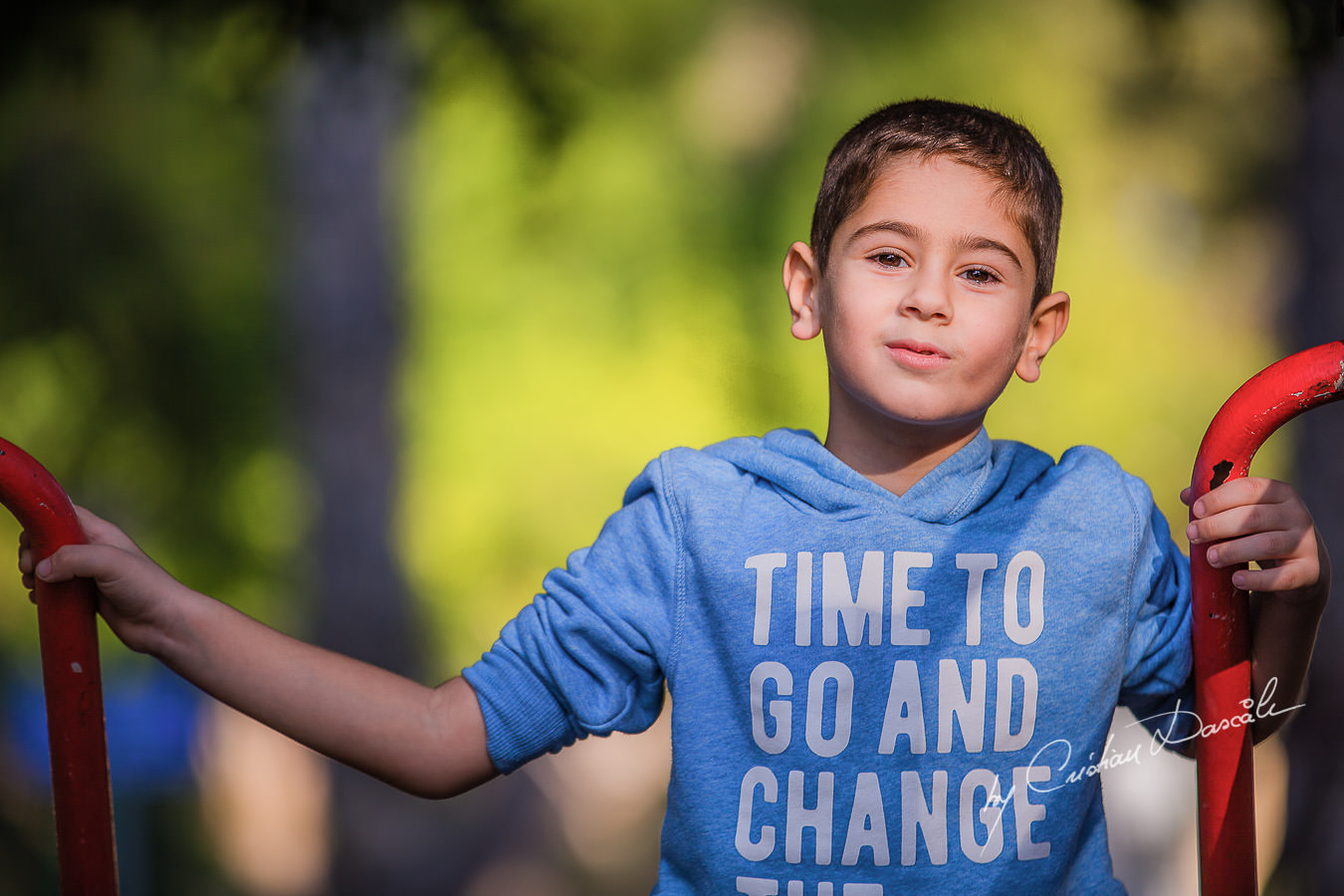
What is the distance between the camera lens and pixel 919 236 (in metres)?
1.36

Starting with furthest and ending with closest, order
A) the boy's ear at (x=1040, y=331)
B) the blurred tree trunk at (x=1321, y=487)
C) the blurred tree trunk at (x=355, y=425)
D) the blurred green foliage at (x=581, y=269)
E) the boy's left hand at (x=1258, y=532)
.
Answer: the blurred green foliage at (x=581, y=269) → the blurred tree trunk at (x=355, y=425) → the blurred tree trunk at (x=1321, y=487) → the boy's ear at (x=1040, y=331) → the boy's left hand at (x=1258, y=532)

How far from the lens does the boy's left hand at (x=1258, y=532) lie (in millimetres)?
1235

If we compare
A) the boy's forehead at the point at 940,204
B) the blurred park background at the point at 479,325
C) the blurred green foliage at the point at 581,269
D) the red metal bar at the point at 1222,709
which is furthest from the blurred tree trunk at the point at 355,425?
the red metal bar at the point at 1222,709

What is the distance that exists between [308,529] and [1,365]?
4.06 ft

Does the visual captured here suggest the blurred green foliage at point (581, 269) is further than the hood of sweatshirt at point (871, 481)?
Yes

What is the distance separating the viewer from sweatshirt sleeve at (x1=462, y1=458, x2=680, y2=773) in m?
1.35

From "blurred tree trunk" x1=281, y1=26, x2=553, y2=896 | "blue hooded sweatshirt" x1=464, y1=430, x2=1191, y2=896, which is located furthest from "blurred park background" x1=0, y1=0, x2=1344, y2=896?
"blue hooded sweatshirt" x1=464, y1=430, x2=1191, y2=896

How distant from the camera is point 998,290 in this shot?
1.37 m

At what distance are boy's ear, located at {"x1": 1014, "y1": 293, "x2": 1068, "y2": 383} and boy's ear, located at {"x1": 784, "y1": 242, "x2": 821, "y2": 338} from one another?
0.25m

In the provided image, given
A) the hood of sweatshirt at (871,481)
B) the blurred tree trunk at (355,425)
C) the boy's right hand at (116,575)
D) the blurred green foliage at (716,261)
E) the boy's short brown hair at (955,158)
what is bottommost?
the boy's right hand at (116,575)

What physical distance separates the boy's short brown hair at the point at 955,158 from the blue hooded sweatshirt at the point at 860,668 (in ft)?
0.91

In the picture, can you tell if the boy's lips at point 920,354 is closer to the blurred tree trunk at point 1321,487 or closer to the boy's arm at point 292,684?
the boy's arm at point 292,684

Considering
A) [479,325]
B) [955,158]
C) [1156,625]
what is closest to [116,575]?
[955,158]
